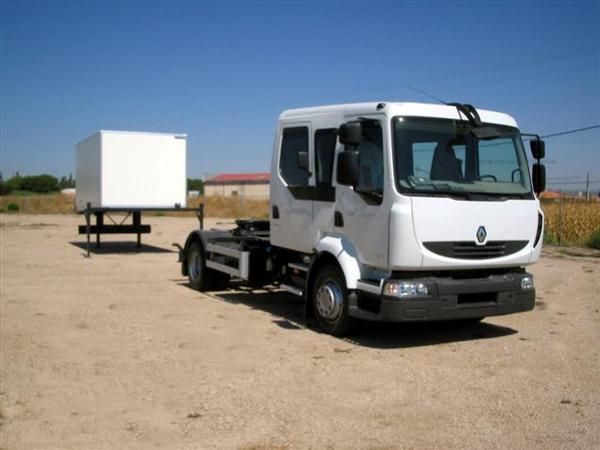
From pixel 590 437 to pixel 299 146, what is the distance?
543 centimetres

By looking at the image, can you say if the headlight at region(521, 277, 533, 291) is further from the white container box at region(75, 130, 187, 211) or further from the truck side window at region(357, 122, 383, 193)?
the white container box at region(75, 130, 187, 211)

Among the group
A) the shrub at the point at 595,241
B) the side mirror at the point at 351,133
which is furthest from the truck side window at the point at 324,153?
the shrub at the point at 595,241

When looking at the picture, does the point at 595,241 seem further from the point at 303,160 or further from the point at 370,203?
the point at 370,203

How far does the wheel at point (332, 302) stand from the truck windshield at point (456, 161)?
4.99 ft

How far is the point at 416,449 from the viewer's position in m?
4.96

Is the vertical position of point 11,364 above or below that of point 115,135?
below

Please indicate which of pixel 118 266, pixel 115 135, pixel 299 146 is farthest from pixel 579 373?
pixel 115 135

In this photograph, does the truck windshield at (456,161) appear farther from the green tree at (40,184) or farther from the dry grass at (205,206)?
the green tree at (40,184)

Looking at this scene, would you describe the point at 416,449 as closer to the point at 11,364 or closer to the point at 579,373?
the point at 579,373

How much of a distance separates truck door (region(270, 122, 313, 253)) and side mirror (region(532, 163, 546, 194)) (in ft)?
9.13

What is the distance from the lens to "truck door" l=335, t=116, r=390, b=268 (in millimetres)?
7801

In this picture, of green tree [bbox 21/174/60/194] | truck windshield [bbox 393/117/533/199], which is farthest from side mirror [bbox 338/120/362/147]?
green tree [bbox 21/174/60/194]

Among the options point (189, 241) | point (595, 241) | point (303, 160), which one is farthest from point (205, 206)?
point (303, 160)

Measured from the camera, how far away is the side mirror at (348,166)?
775 cm
